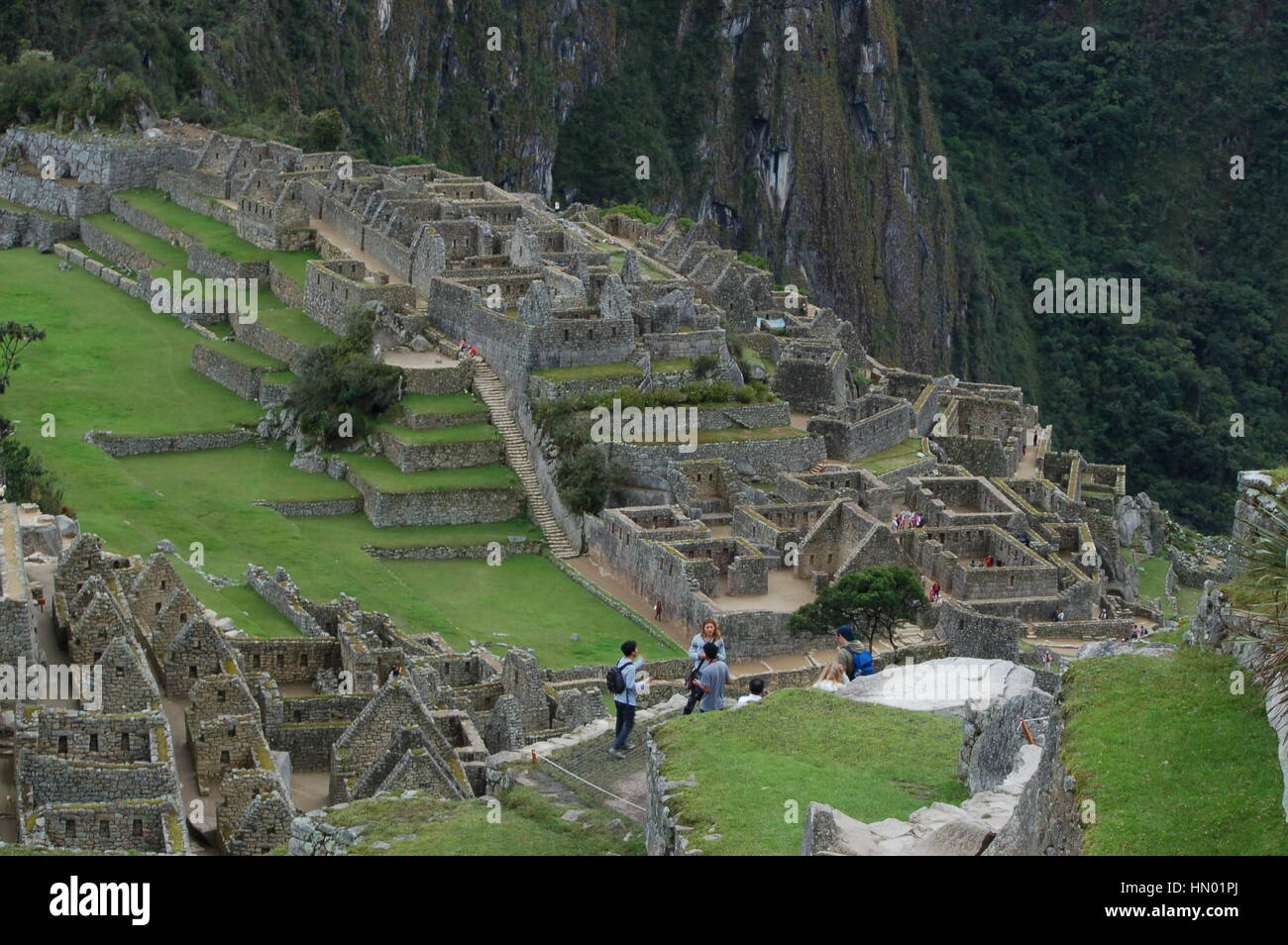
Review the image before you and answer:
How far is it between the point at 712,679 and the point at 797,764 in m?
2.85

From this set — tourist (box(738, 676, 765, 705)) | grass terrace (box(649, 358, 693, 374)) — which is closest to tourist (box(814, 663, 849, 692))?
tourist (box(738, 676, 765, 705))

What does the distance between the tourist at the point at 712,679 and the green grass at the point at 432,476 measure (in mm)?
26478

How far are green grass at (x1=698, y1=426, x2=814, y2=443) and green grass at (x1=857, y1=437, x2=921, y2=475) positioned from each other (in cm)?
177

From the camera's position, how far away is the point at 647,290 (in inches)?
2339

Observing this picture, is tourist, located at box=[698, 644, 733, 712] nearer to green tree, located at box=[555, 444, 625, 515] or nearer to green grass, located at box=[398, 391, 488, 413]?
green tree, located at box=[555, 444, 625, 515]

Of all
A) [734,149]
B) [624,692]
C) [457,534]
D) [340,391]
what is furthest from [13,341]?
[734,149]

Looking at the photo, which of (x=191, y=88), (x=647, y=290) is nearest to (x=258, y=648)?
(x=647, y=290)

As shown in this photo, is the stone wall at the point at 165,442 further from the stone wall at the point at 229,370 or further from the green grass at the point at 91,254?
the green grass at the point at 91,254

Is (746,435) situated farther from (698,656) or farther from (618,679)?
(698,656)

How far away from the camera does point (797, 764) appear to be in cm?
2248

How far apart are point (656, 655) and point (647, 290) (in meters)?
17.9

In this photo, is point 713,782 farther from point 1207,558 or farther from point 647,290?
point 1207,558

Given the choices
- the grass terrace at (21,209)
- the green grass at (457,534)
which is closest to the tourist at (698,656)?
the green grass at (457,534)
